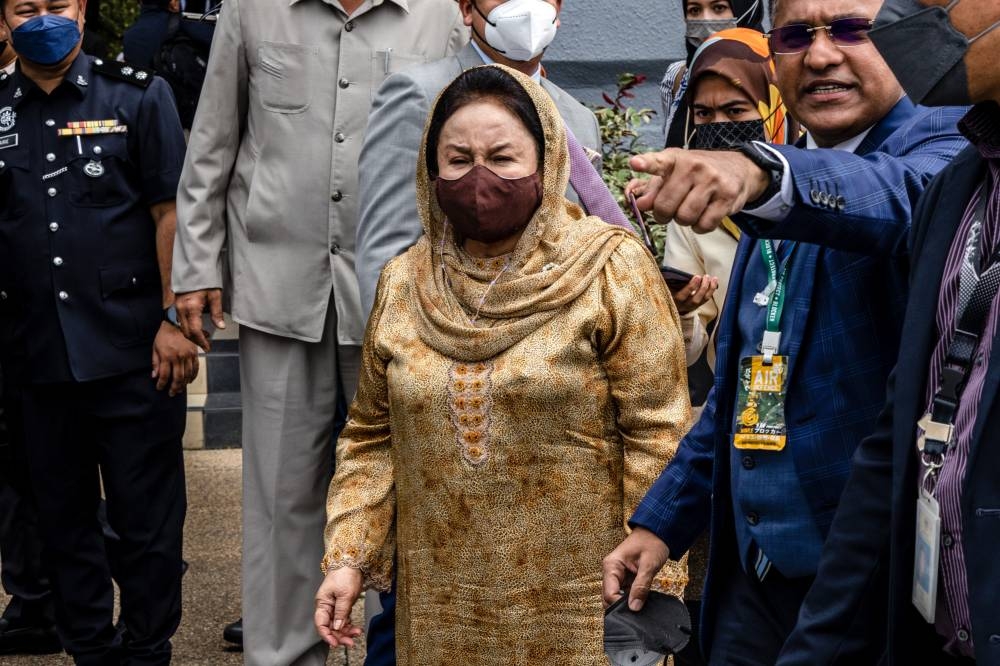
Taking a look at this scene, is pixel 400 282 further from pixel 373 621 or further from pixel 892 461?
pixel 892 461

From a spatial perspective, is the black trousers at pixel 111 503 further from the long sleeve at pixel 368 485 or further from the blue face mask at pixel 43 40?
the long sleeve at pixel 368 485

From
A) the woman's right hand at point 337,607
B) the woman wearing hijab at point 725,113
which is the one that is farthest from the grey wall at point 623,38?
the woman's right hand at point 337,607

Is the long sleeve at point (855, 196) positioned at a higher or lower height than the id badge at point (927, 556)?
higher

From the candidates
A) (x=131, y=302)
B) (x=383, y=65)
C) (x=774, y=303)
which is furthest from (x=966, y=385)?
(x=131, y=302)

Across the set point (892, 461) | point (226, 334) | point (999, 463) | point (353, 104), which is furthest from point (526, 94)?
point (226, 334)

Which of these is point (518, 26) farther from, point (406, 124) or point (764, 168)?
point (764, 168)

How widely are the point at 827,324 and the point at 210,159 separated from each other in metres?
2.35

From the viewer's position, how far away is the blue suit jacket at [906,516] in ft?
6.63

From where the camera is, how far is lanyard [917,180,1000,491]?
2107 mm

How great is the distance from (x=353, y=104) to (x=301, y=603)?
1.46m

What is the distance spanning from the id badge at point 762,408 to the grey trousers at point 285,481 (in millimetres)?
1911

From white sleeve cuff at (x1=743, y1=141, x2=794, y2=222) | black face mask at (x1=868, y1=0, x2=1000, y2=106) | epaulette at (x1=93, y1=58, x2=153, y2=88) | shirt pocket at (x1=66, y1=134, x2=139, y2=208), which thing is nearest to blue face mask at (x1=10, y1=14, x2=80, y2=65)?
epaulette at (x1=93, y1=58, x2=153, y2=88)

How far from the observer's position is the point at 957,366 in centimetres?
Answer: 213

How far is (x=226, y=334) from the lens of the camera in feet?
27.7
